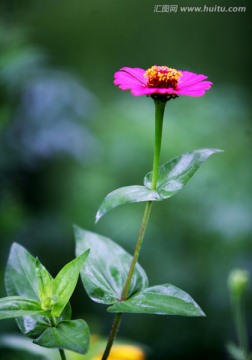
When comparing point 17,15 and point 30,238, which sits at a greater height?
point 17,15

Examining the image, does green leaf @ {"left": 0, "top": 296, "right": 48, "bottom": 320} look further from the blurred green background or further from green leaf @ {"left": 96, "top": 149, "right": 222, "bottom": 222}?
the blurred green background

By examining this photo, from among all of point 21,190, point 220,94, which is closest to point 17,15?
point 21,190

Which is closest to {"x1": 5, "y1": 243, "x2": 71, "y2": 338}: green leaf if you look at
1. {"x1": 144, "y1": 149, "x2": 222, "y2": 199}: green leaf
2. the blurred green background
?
{"x1": 144, "y1": 149, "x2": 222, "y2": 199}: green leaf

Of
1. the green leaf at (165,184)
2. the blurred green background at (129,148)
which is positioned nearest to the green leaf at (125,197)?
the green leaf at (165,184)

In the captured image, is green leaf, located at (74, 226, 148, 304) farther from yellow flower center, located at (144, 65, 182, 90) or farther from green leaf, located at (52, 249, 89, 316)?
yellow flower center, located at (144, 65, 182, 90)

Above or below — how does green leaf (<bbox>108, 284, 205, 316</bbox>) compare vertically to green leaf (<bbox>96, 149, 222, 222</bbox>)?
below

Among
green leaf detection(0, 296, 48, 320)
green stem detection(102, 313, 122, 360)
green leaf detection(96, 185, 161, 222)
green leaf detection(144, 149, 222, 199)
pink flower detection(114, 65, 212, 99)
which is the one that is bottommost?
green stem detection(102, 313, 122, 360)

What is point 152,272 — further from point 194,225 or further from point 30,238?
point 30,238

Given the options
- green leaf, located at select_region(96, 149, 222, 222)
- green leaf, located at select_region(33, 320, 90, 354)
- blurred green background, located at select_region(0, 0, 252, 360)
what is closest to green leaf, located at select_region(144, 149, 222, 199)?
green leaf, located at select_region(96, 149, 222, 222)

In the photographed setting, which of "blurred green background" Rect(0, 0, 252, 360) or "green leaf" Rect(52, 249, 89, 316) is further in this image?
"blurred green background" Rect(0, 0, 252, 360)
